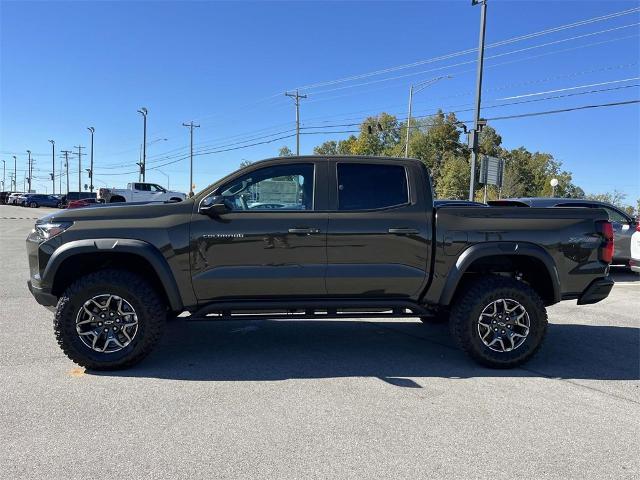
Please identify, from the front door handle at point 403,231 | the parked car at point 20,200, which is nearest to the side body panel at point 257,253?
the front door handle at point 403,231

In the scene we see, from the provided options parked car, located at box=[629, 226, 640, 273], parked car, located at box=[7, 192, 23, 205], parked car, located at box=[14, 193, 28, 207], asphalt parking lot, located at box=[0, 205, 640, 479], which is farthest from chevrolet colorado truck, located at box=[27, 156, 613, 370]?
parked car, located at box=[7, 192, 23, 205]

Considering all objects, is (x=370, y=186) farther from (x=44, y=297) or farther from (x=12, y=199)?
(x=12, y=199)

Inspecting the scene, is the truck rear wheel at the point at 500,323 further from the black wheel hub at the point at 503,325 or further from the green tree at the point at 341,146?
the green tree at the point at 341,146

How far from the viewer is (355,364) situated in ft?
15.8

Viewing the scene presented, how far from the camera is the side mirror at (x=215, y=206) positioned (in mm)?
4422

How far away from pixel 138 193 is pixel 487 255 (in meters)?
32.2

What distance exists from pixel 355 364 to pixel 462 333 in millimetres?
1065

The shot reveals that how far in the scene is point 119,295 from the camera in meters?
4.41

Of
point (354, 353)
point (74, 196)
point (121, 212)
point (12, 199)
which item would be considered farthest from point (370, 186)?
point (12, 199)

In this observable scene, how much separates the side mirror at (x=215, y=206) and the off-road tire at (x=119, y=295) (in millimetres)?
873

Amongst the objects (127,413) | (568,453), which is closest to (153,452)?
(127,413)

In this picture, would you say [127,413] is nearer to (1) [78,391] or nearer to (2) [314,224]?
(1) [78,391]

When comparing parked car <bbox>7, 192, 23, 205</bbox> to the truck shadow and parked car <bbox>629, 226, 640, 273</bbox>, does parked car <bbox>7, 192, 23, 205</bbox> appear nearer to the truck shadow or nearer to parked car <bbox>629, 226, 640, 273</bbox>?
the truck shadow

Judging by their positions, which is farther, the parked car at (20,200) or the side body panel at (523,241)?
the parked car at (20,200)
